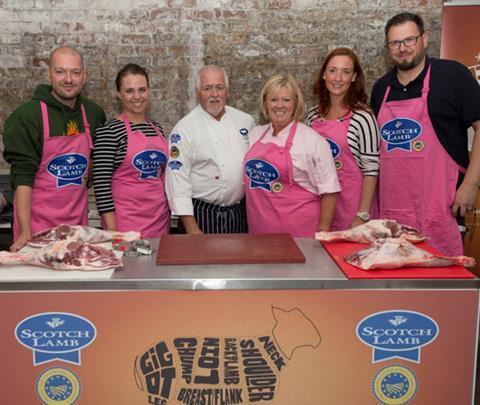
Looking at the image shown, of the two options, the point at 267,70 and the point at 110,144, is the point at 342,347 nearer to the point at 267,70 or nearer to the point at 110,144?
the point at 110,144

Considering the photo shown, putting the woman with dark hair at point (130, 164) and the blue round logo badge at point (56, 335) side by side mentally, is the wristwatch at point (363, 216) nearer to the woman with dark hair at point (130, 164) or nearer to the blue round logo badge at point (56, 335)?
the woman with dark hair at point (130, 164)

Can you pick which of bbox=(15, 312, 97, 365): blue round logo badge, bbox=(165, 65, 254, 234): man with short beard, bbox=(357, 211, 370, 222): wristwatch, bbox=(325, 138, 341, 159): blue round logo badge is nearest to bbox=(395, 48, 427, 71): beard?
bbox=(325, 138, 341, 159): blue round logo badge

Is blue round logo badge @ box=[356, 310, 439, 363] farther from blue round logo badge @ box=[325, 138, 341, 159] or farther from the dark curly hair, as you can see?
the dark curly hair

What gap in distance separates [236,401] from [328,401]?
30 cm

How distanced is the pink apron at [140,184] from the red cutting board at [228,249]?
728 millimetres

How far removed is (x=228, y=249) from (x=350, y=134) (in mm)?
1171

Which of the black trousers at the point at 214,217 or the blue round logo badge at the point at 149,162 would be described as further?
the black trousers at the point at 214,217

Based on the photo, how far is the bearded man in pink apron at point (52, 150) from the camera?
271cm

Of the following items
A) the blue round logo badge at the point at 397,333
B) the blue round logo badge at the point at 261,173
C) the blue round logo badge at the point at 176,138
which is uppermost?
the blue round logo badge at the point at 176,138

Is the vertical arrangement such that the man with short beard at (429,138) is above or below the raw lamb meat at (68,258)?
above

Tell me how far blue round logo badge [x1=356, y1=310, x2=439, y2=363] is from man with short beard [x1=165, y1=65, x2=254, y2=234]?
1299 mm

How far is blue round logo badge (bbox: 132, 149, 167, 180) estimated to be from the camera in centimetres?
285

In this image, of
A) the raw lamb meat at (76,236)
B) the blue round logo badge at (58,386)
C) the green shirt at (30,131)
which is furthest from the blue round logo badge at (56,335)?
the green shirt at (30,131)

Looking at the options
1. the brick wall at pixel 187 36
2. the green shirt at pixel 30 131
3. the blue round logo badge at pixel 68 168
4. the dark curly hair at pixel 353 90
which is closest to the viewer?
the green shirt at pixel 30 131
